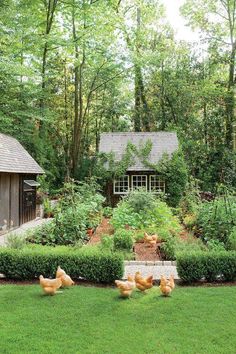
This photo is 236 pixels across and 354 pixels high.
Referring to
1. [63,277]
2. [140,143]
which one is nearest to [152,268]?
[63,277]

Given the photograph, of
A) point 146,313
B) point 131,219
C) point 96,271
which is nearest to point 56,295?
point 96,271

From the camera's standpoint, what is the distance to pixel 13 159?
583 inches

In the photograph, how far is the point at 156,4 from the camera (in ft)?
101

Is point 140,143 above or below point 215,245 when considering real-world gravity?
above

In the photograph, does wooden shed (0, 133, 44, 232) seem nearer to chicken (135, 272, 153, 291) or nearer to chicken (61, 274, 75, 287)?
chicken (61, 274, 75, 287)

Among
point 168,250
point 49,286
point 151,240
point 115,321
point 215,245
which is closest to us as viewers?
point 115,321

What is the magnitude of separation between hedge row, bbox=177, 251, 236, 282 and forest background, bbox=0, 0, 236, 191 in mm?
14666

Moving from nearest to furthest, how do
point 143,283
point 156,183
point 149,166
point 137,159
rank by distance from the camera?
point 143,283 → point 149,166 → point 156,183 → point 137,159

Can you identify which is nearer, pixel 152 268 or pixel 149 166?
pixel 152 268

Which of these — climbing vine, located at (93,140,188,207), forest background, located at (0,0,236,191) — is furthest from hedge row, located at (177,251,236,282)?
forest background, located at (0,0,236,191)

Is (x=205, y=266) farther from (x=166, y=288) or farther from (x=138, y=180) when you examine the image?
(x=138, y=180)

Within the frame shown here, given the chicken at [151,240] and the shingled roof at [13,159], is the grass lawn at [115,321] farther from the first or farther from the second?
the shingled roof at [13,159]

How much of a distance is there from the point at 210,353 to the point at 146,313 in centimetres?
141

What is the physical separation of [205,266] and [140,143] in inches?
618
